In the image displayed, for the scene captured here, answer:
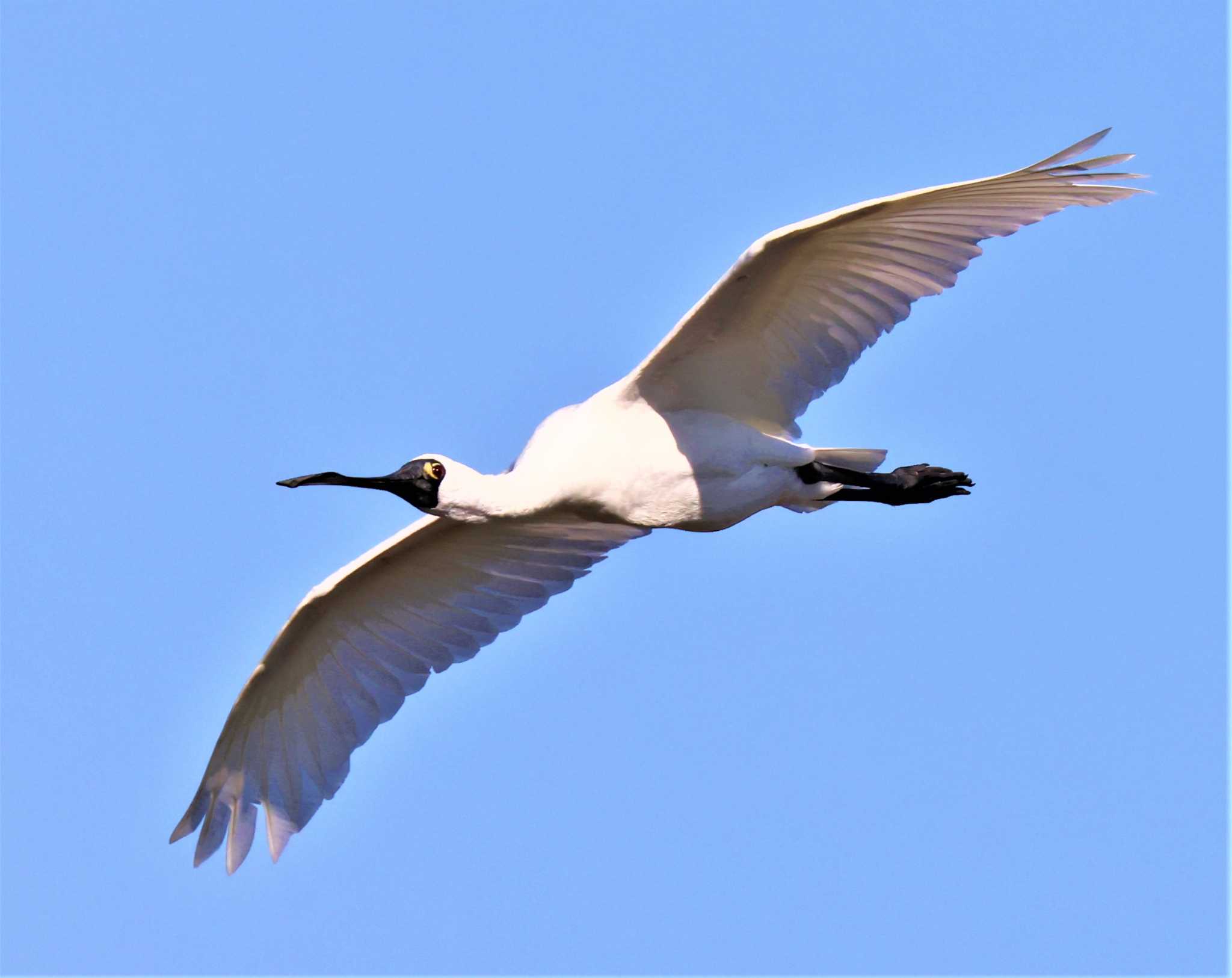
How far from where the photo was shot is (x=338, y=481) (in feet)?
49.8

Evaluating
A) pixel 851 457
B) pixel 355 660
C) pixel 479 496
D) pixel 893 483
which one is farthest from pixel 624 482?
pixel 355 660

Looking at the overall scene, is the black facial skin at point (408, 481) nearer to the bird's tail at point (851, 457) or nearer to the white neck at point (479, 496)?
the white neck at point (479, 496)

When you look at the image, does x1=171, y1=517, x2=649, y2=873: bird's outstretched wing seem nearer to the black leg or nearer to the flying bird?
Answer: the flying bird

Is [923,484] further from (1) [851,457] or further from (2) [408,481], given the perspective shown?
(2) [408,481]

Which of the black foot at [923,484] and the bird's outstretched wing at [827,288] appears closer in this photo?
the bird's outstretched wing at [827,288]

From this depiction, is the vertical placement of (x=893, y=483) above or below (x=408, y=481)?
above

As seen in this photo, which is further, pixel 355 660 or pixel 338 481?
pixel 355 660

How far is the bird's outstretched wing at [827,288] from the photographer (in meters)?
14.8

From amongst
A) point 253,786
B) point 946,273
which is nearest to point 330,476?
point 253,786

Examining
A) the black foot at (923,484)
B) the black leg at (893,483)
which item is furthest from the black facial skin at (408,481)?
the black foot at (923,484)

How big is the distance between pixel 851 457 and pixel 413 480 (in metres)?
3.19

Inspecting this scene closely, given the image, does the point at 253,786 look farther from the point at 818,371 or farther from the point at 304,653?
the point at 818,371

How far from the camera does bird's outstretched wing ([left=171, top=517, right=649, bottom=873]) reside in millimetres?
17047

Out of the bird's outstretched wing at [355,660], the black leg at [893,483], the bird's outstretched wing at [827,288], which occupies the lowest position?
the bird's outstretched wing at [355,660]
